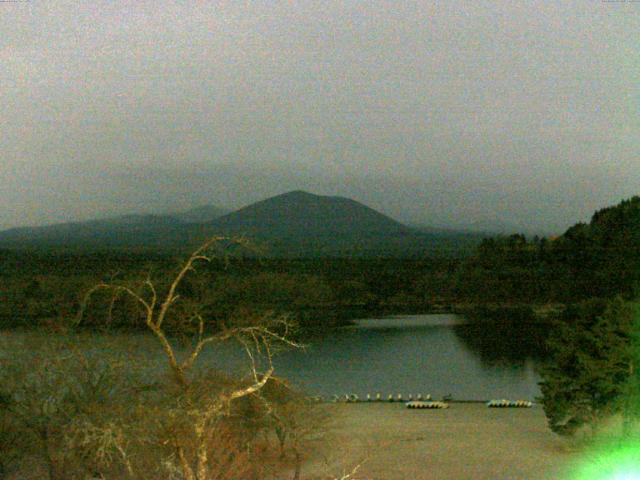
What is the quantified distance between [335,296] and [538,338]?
19246 millimetres

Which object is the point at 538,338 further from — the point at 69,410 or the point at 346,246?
the point at 346,246

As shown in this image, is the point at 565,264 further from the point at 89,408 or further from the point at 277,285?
the point at 89,408

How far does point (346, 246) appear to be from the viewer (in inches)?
4104

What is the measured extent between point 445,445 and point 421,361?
18.1 m

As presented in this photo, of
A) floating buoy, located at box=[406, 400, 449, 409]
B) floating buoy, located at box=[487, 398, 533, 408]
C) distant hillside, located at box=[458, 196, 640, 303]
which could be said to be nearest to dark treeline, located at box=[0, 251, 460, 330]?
distant hillside, located at box=[458, 196, 640, 303]

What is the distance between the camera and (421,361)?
31.8 m

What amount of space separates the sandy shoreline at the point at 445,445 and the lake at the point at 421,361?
3489mm

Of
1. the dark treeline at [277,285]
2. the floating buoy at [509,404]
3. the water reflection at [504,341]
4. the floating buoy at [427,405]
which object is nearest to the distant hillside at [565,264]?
the dark treeline at [277,285]

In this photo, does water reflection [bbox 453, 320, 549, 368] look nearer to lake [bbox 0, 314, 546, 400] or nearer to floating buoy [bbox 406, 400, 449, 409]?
lake [bbox 0, 314, 546, 400]

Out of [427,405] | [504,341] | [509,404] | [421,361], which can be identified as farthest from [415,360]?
[427,405]

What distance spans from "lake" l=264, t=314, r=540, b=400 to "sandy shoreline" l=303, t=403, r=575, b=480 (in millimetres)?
3489

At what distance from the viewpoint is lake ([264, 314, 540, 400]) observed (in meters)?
25.1

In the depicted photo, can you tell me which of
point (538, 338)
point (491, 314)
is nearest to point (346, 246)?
point (491, 314)

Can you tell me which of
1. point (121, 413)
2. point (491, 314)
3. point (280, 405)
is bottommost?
point (491, 314)
